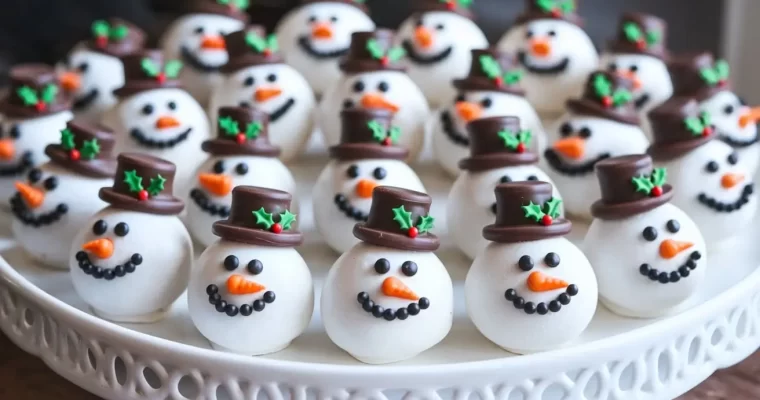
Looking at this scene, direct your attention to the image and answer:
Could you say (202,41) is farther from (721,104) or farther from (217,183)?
(721,104)

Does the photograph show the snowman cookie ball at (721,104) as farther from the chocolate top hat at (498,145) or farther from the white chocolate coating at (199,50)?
the white chocolate coating at (199,50)

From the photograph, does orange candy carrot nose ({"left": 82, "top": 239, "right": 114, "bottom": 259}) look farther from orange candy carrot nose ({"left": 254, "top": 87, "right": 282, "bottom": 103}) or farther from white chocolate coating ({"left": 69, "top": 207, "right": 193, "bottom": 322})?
orange candy carrot nose ({"left": 254, "top": 87, "right": 282, "bottom": 103})

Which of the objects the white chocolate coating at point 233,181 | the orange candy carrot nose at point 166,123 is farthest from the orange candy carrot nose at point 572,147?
the orange candy carrot nose at point 166,123

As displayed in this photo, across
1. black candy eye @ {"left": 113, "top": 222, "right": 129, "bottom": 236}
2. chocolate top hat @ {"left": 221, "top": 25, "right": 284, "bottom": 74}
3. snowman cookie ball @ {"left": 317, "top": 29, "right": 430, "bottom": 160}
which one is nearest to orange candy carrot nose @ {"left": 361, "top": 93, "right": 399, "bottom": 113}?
snowman cookie ball @ {"left": 317, "top": 29, "right": 430, "bottom": 160}

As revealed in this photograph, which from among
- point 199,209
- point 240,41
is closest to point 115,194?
point 199,209

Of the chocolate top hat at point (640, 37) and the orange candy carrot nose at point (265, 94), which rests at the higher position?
the chocolate top hat at point (640, 37)

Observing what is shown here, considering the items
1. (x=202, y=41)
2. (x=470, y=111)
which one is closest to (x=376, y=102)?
(x=470, y=111)
